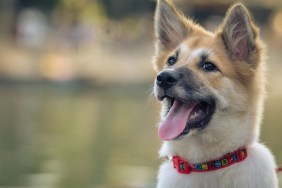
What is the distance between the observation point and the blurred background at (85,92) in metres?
14.5

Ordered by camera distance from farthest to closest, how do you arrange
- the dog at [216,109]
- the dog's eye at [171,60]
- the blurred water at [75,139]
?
1. the blurred water at [75,139]
2. the dog's eye at [171,60]
3. the dog at [216,109]

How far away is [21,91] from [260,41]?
21.9 m

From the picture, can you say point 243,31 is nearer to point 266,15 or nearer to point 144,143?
point 144,143

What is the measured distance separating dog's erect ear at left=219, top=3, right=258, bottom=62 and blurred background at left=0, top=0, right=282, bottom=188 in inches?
30.7

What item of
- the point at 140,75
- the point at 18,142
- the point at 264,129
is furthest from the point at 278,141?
the point at 140,75

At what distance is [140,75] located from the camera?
3234 centimetres

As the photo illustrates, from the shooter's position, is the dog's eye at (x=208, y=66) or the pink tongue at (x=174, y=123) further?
the dog's eye at (x=208, y=66)

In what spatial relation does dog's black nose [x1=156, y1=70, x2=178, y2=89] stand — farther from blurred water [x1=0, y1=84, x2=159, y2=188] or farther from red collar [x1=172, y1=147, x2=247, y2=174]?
blurred water [x1=0, y1=84, x2=159, y2=188]

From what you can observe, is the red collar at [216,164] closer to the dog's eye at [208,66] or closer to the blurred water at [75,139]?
the dog's eye at [208,66]

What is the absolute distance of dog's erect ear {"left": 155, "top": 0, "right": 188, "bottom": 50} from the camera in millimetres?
6750

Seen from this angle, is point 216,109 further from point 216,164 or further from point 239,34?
Answer: point 239,34

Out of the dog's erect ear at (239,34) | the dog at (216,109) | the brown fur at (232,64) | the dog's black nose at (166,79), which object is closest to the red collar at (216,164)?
the dog at (216,109)

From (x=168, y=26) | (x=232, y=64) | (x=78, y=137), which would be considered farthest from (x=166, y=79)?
(x=78, y=137)

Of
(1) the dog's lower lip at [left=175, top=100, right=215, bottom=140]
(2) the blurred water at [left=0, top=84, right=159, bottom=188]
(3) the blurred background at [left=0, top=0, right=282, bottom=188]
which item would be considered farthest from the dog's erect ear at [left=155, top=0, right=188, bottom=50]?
(2) the blurred water at [left=0, top=84, right=159, bottom=188]
